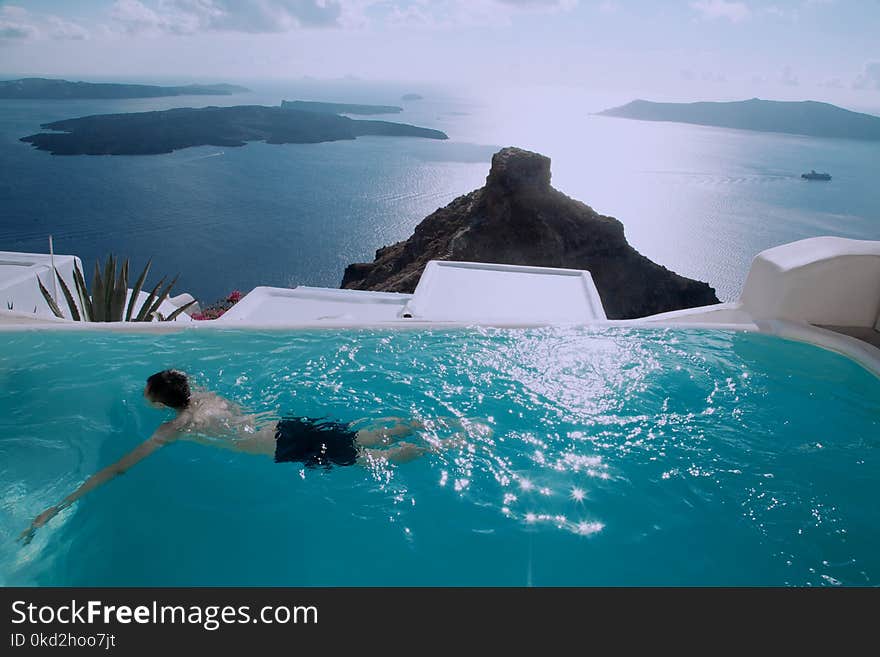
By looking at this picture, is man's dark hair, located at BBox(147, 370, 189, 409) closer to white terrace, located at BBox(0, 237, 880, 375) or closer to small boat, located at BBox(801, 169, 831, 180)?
white terrace, located at BBox(0, 237, 880, 375)

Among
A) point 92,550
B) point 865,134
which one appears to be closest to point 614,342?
point 92,550

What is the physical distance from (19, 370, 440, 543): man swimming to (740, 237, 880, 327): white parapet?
304 cm

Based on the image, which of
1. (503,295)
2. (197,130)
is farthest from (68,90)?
(503,295)

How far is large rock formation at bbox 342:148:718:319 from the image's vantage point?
20.3 meters

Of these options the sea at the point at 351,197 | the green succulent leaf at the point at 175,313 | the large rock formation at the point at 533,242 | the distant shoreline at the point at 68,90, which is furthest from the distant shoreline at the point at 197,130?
the green succulent leaf at the point at 175,313

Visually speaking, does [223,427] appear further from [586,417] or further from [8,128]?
[8,128]

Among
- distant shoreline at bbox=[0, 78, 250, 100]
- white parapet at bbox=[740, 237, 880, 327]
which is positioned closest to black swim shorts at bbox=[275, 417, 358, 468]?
white parapet at bbox=[740, 237, 880, 327]

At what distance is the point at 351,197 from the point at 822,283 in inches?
2016

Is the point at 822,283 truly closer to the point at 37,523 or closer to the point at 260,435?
the point at 260,435

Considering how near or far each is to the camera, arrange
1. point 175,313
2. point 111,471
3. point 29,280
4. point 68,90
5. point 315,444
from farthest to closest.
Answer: point 68,90
point 29,280
point 175,313
point 315,444
point 111,471

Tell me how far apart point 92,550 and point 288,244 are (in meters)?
45.2

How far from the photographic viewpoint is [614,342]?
4.52 m

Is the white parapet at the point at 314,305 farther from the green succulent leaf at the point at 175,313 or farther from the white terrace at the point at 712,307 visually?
the green succulent leaf at the point at 175,313

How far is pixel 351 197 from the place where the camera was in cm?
5334
